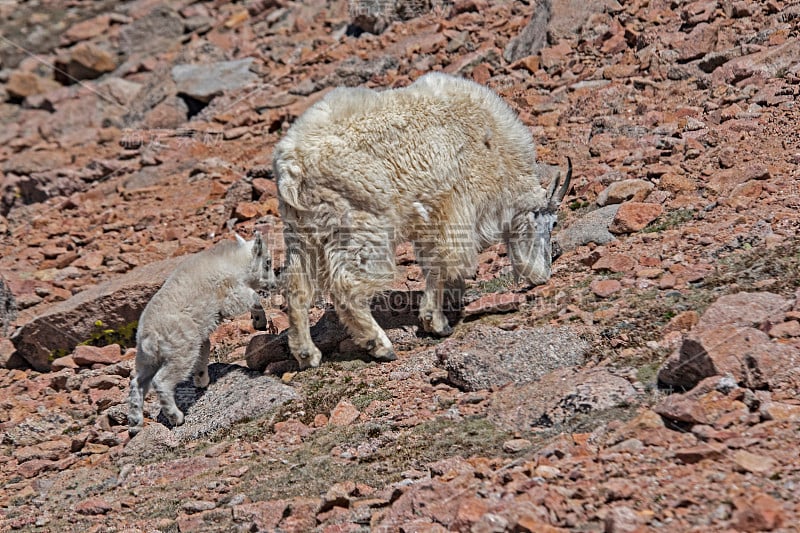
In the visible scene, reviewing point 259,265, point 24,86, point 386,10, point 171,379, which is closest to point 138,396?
point 171,379

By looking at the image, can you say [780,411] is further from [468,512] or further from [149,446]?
[149,446]

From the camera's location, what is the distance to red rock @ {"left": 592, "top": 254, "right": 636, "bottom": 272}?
8.55 m

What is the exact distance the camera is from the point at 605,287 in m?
8.16

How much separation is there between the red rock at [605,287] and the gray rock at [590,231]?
4.13 feet

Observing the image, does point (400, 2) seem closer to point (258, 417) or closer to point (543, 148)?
point (543, 148)

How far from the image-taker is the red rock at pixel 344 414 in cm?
729

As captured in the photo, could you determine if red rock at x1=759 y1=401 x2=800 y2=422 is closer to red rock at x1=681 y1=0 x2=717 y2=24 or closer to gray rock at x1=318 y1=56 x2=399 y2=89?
red rock at x1=681 y1=0 x2=717 y2=24

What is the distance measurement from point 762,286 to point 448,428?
282 cm

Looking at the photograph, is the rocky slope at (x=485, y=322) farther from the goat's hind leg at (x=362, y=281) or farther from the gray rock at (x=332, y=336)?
the goat's hind leg at (x=362, y=281)

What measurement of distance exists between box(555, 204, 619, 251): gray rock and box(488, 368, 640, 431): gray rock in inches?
122

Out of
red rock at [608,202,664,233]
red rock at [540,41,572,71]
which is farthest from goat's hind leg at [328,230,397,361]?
red rock at [540,41,572,71]

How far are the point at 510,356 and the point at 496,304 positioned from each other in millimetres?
1790

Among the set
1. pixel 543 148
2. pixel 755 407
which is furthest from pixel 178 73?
pixel 755 407

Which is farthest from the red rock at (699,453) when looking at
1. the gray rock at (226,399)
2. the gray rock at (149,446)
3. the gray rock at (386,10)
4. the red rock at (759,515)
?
the gray rock at (386,10)
